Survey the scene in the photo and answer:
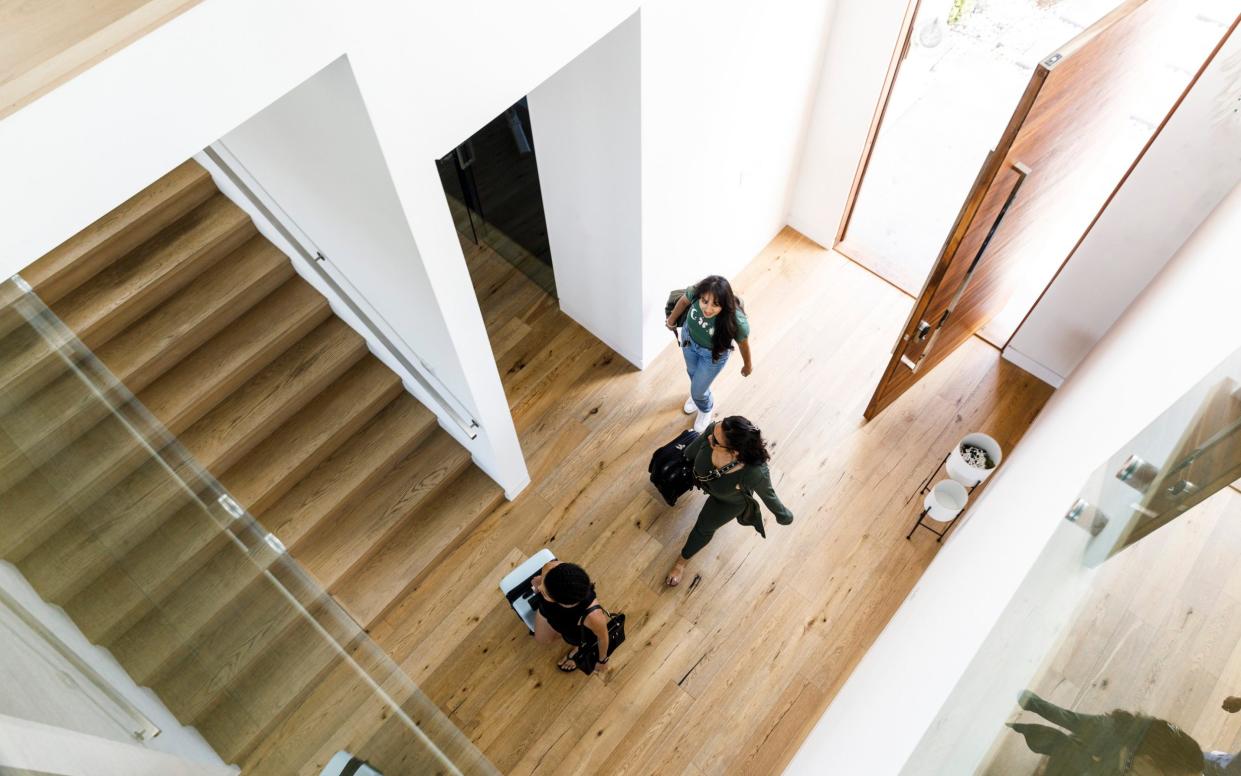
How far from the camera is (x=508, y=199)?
5.40m

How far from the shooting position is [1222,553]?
5.46ft

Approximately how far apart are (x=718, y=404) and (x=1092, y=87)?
8.05 feet

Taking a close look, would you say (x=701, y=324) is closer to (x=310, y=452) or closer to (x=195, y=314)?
(x=310, y=452)

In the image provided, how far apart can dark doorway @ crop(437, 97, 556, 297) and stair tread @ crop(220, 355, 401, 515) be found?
1.51 metres

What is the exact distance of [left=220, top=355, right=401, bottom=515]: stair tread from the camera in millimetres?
3924

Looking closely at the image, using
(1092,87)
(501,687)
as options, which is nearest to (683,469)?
(501,687)

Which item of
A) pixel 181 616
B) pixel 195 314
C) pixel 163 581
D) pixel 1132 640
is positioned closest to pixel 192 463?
pixel 163 581

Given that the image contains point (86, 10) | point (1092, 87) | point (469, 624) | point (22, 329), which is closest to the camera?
point (86, 10)

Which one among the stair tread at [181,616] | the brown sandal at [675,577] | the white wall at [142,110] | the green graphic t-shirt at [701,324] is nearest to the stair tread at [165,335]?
the stair tread at [181,616]

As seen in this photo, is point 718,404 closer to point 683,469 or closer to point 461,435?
point 683,469

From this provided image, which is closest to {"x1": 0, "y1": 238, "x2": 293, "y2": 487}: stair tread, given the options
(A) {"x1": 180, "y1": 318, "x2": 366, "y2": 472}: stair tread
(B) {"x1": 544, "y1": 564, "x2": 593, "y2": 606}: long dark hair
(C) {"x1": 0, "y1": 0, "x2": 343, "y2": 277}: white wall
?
(A) {"x1": 180, "y1": 318, "x2": 366, "y2": 472}: stair tread

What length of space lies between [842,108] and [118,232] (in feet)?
12.8

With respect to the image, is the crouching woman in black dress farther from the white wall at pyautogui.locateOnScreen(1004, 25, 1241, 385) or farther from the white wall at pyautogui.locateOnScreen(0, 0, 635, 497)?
the white wall at pyautogui.locateOnScreen(1004, 25, 1241, 385)

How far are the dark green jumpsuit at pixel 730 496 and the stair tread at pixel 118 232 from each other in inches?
106
